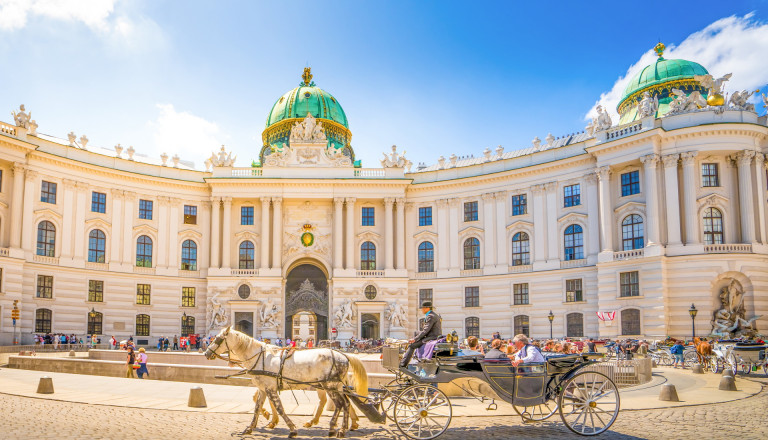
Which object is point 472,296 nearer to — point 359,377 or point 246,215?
point 246,215

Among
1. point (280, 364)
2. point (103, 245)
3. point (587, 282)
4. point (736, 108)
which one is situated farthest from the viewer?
point (103, 245)

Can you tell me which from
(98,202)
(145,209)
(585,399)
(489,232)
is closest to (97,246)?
(98,202)

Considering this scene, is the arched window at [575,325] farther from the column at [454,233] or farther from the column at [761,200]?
the column at [761,200]

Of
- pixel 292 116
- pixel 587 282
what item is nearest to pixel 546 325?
pixel 587 282

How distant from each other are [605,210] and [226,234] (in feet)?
99.3

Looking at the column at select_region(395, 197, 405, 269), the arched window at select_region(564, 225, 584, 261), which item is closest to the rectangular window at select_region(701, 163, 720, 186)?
the arched window at select_region(564, 225, 584, 261)

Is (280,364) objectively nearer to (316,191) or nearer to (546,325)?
(546,325)

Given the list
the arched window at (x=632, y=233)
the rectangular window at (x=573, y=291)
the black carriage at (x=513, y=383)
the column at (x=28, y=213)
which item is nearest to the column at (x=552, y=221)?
the rectangular window at (x=573, y=291)

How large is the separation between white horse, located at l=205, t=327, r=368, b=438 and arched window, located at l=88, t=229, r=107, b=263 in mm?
41453

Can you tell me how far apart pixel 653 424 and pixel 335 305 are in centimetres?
3991

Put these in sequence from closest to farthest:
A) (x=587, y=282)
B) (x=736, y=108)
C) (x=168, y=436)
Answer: (x=168, y=436) → (x=736, y=108) → (x=587, y=282)

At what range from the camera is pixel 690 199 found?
140ft

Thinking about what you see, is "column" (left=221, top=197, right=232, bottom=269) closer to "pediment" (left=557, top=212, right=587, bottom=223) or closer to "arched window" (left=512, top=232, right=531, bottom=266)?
"arched window" (left=512, top=232, right=531, bottom=266)

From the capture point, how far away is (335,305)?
5319 cm
